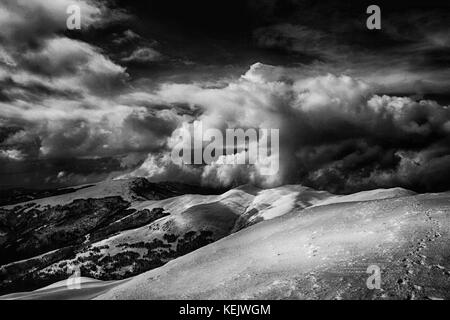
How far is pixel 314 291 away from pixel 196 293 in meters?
10.9

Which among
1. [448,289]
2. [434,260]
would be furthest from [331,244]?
[448,289]

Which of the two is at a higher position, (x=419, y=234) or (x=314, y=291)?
(x=419, y=234)

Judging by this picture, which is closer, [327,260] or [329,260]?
[329,260]

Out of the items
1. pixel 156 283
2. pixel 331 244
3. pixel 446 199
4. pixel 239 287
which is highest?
pixel 446 199

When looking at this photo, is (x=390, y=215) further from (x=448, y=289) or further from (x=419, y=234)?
(x=448, y=289)

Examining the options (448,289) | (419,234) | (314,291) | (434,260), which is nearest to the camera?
(448,289)

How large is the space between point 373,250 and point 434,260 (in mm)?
5129

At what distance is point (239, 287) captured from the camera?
Answer: 97.0 feet

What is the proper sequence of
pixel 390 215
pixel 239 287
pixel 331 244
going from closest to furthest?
pixel 239 287 → pixel 331 244 → pixel 390 215

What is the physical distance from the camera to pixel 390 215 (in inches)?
1615
